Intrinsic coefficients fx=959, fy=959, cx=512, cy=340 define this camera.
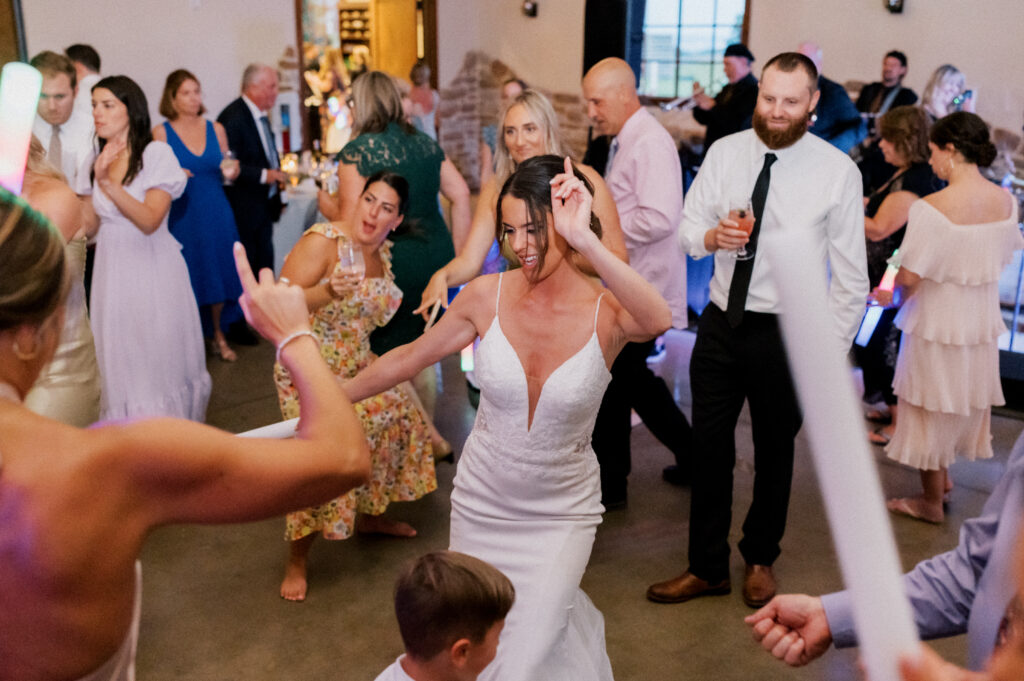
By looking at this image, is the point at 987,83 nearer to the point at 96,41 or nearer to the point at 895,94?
the point at 895,94

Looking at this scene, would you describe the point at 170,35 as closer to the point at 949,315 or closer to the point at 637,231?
the point at 637,231

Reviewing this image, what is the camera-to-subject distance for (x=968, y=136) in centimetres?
342

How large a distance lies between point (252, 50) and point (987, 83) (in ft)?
18.0

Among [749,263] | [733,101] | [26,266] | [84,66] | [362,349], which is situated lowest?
[362,349]

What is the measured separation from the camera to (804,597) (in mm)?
1594

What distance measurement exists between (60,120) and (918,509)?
4.18m

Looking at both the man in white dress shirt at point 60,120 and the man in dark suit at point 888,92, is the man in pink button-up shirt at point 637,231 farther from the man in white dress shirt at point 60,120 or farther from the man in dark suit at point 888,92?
the man in dark suit at point 888,92

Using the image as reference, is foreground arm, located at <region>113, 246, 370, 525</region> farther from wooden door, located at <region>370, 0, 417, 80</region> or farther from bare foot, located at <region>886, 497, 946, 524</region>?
wooden door, located at <region>370, 0, 417, 80</region>

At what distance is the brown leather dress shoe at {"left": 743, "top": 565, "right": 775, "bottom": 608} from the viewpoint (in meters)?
3.10

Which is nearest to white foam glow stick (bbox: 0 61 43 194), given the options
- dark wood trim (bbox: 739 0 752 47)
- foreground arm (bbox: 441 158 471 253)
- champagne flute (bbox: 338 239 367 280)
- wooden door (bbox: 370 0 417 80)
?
champagne flute (bbox: 338 239 367 280)

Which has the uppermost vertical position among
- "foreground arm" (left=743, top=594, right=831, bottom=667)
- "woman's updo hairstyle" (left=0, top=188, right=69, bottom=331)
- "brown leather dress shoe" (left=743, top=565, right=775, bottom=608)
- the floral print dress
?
"woman's updo hairstyle" (left=0, top=188, right=69, bottom=331)

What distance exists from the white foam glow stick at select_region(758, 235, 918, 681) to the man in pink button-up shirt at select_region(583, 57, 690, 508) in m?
2.83

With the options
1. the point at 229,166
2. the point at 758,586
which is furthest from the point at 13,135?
the point at 229,166

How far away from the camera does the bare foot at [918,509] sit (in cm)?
367
